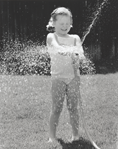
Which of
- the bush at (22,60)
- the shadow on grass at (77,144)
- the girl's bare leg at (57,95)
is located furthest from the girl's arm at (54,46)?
the bush at (22,60)

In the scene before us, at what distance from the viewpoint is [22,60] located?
8.57 meters

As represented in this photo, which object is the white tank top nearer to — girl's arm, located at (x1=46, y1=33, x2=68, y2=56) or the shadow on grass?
girl's arm, located at (x1=46, y1=33, x2=68, y2=56)

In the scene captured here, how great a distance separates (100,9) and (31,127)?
24.0 feet

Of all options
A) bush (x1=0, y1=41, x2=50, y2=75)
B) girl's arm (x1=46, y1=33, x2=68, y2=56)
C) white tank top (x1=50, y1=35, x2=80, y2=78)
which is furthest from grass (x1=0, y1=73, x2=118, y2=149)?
bush (x1=0, y1=41, x2=50, y2=75)

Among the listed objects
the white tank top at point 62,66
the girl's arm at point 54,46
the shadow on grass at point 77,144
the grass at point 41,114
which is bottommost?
the grass at point 41,114

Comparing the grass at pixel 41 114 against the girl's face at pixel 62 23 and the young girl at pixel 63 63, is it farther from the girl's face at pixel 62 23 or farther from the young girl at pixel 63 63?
the girl's face at pixel 62 23

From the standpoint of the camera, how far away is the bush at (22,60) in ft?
26.2

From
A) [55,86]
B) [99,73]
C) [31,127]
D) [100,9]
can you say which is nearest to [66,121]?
[31,127]

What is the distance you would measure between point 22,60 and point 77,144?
220 inches

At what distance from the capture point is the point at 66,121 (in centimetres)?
393

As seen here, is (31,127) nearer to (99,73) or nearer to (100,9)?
(99,73)

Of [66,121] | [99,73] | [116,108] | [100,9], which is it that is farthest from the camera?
[100,9]

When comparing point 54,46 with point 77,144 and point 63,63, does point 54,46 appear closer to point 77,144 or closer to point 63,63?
point 63,63

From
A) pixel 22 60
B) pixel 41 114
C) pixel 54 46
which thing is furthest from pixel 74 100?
pixel 22 60
